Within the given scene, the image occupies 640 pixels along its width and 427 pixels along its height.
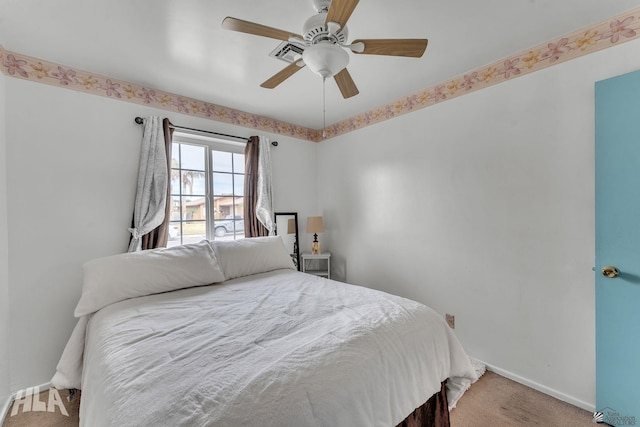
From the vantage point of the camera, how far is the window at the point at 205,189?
2715mm

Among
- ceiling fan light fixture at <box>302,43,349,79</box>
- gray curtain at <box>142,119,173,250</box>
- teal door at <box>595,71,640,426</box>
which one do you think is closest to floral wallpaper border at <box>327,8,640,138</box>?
teal door at <box>595,71,640,426</box>

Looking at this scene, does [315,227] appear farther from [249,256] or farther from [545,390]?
[545,390]

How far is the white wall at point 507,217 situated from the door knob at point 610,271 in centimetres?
12

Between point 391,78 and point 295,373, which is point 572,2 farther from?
point 295,373

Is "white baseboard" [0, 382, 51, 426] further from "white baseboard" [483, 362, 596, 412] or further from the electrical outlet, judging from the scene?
"white baseboard" [483, 362, 596, 412]

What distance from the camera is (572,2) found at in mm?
1507

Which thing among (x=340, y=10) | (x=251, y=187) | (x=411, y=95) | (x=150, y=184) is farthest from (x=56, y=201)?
(x=411, y=95)

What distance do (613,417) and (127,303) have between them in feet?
9.78

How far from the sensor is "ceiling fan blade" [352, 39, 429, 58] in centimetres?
133

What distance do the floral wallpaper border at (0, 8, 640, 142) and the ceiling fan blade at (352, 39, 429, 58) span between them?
1.11 meters

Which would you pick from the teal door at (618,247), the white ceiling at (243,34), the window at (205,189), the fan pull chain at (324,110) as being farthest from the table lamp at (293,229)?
the teal door at (618,247)

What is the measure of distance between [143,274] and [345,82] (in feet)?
6.13

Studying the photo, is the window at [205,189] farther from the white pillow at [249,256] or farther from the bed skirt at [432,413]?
the bed skirt at [432,413]

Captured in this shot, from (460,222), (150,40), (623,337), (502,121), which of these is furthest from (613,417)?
(150,40)
